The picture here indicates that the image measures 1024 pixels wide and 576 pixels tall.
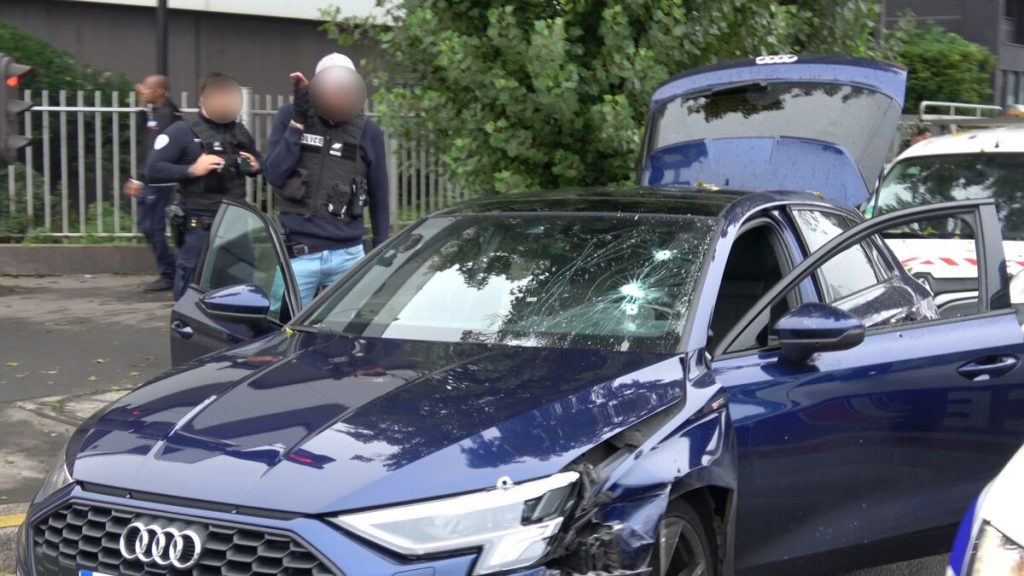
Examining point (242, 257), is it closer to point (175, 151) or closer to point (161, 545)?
point (161, 545)

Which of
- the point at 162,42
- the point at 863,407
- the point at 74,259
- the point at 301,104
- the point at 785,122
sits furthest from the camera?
the point at 74,259

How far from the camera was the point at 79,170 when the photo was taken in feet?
42.9

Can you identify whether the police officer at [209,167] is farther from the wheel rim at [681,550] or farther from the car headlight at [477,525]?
the car headlight at [477,525]

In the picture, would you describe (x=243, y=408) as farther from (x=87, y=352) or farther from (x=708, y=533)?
(x=87, y=352)

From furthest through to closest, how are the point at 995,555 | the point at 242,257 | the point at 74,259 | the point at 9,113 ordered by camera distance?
the point at 74,259 → the point at 9,113 → the point at 242,257 → the point at 995,555

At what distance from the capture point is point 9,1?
648 inches

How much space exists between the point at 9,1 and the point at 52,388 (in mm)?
9900

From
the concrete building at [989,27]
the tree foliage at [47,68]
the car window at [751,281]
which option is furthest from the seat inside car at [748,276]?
the concrete building at [989,27]

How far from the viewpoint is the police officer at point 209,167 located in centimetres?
814

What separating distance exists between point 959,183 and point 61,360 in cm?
651

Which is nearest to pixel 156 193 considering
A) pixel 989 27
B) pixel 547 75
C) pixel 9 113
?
pixel 9 113

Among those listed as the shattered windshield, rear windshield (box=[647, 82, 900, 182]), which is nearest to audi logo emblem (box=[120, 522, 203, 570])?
the shattered windshield

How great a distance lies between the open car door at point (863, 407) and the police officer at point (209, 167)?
4.31 meters

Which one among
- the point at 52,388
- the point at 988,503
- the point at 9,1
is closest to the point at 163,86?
the point at 52,388
